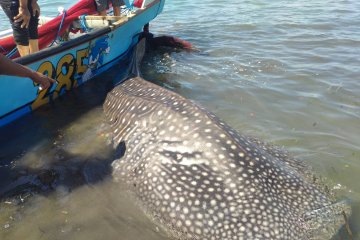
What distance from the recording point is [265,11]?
1249 cm

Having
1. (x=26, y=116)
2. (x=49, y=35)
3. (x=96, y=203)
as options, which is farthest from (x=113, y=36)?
(x=96, y=203)

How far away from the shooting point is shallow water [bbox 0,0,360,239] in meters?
4.29

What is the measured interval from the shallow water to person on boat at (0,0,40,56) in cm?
112

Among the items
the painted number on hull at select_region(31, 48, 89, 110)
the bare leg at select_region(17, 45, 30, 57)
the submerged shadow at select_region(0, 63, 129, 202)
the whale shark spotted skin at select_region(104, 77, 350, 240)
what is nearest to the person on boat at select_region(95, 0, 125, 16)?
the painted number on hull at select_region(31, 48, 89, 110)

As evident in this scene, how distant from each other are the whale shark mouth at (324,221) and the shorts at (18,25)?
15.9ft

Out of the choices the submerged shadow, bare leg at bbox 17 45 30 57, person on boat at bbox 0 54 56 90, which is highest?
person on boat at bbox 0 54 56 90

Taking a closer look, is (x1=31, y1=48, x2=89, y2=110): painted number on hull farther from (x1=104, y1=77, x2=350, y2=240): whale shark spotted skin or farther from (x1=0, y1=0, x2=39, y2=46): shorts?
(x1=104, y1=77, x2=350, y2=240): whale shark spotted skin

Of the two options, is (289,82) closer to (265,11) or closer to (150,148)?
(150,148)

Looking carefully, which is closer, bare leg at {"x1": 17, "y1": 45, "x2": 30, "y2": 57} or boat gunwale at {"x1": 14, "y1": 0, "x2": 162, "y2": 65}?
boat gunwale at {"x1": 14, "y1": 0, "x2": 162, "y2": 65}

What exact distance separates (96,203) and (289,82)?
4575 millimetres

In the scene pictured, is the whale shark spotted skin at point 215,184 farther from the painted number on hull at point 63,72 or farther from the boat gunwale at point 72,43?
the painted number on hull at point 63,72

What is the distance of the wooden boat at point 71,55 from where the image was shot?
19.1ft

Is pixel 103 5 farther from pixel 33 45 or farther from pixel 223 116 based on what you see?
pixel 223 116

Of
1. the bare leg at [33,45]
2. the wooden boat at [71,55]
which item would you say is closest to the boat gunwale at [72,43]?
the wooden boat at [71,55]
